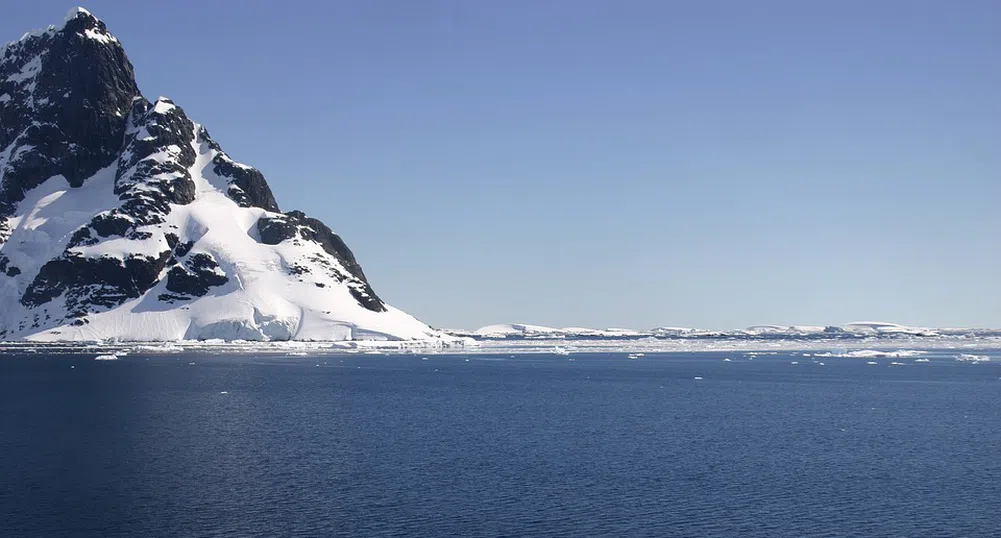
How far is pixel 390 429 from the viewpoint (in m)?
77.3

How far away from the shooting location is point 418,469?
5847cm

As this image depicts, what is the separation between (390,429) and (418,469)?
19364 mm

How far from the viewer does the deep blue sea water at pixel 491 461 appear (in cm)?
4519

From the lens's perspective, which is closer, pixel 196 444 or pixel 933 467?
pixel 933 467

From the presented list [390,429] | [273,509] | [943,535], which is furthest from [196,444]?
[943,535]

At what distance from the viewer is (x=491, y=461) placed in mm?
61531

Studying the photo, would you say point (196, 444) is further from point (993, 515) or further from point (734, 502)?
point (993, 515)

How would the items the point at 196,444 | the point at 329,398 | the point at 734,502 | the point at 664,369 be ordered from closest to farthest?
the point at 734,502, the point at 196,444, the point at 329,398, the point at 664,369

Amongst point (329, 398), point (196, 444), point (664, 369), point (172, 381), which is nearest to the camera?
point (196, 444)

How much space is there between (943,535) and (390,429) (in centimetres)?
4735

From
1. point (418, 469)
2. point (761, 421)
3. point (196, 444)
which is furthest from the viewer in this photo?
point (761, 421)

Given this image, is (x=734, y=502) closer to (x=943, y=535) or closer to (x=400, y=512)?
(x=943, y=535)

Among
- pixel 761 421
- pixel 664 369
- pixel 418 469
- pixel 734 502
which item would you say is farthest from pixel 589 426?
pixel 664 369

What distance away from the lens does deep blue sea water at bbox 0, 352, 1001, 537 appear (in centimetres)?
4519
